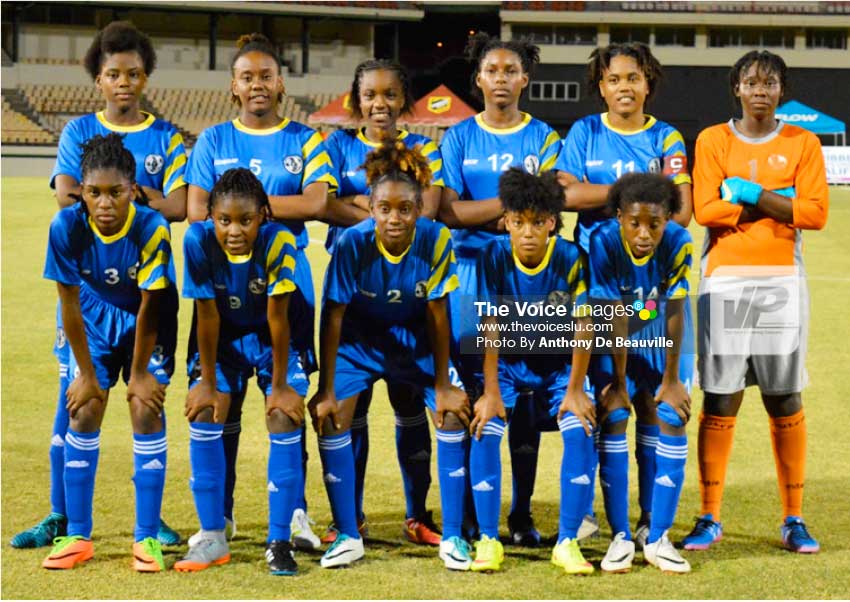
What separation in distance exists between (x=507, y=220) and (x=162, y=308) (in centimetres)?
141

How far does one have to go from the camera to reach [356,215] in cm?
518

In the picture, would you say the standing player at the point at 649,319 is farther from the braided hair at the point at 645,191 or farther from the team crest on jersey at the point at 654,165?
the team crest on jersey at the point at 654,165

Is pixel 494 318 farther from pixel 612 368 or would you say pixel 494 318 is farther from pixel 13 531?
pixel 13 531

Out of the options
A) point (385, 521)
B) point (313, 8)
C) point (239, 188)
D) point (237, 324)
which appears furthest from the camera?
point (313, 8)

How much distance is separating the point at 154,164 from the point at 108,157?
486 mm

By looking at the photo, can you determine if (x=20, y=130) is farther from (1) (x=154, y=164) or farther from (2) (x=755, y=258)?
(2) (x=755, y=258)

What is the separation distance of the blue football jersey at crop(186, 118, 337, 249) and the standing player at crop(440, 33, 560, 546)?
0.56 m

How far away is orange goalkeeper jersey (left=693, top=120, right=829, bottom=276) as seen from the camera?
17.1 ft

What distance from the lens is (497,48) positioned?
5.30 metres

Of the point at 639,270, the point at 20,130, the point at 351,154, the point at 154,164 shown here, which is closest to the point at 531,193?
the point at 639,270

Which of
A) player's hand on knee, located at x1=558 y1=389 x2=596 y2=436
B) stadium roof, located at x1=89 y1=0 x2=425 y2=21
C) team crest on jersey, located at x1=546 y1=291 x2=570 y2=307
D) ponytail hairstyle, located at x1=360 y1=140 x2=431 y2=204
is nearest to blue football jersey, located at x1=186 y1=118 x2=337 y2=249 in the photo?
ponytail hairstyle, located at x1=360 y1=140 x2=431 y2=204

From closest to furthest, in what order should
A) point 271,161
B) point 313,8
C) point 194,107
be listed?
point 271,161 < point 194,107 < point 313,8

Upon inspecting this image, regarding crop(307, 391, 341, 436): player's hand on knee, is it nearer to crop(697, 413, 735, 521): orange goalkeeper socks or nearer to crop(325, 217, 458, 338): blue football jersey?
crop(325, 217, 458, 338): blue football jersey

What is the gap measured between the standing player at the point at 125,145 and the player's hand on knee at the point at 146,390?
440 millimetres
